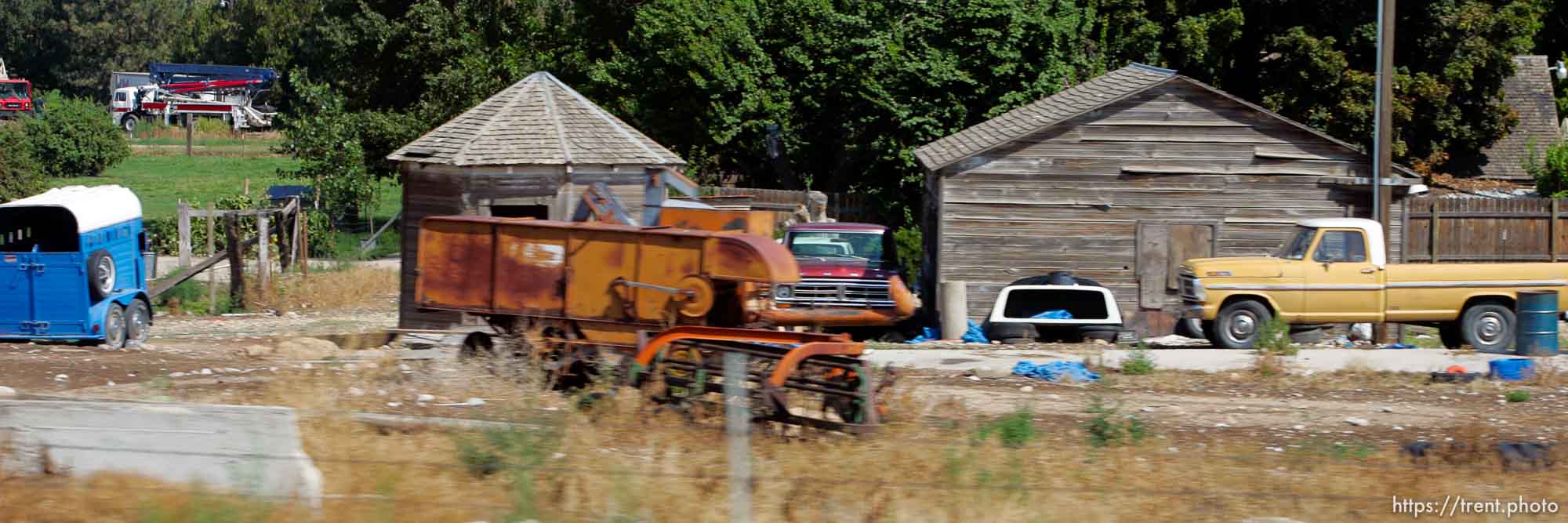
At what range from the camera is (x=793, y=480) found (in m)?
8.42

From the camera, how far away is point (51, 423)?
8.49 metres

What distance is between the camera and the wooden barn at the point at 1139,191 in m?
21.2

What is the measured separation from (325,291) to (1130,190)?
1432 cm

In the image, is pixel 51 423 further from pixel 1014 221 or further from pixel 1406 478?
pixel 1014 221

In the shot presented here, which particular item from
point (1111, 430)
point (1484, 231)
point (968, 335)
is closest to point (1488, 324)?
point (968, 335)

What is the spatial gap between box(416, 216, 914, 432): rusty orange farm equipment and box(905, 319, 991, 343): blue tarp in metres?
7.44

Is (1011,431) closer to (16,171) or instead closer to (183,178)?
(16,171)

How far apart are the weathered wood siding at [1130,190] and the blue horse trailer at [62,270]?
1205 centimetres

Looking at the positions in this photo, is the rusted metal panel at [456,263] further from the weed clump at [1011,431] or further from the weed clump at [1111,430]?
the weed clump at [1111,430]

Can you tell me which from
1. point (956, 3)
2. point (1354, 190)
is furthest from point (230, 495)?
point (956, 3)

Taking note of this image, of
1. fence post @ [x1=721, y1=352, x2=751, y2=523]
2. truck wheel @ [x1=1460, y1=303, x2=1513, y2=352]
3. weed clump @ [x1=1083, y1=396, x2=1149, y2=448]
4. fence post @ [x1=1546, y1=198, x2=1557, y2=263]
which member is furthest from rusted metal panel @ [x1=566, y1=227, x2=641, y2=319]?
fence post @ [x1=1546, y1=198, x2=1557, y2=263]

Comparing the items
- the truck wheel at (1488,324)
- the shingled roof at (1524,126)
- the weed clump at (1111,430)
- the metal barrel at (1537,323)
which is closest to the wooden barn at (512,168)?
the weed clump at (1111,430)

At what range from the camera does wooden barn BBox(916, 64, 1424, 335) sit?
2125cm

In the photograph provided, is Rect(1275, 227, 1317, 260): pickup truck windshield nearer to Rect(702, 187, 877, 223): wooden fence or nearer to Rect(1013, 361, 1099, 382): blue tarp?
Rect(1013, 361, 1099, 382): blue tarp
